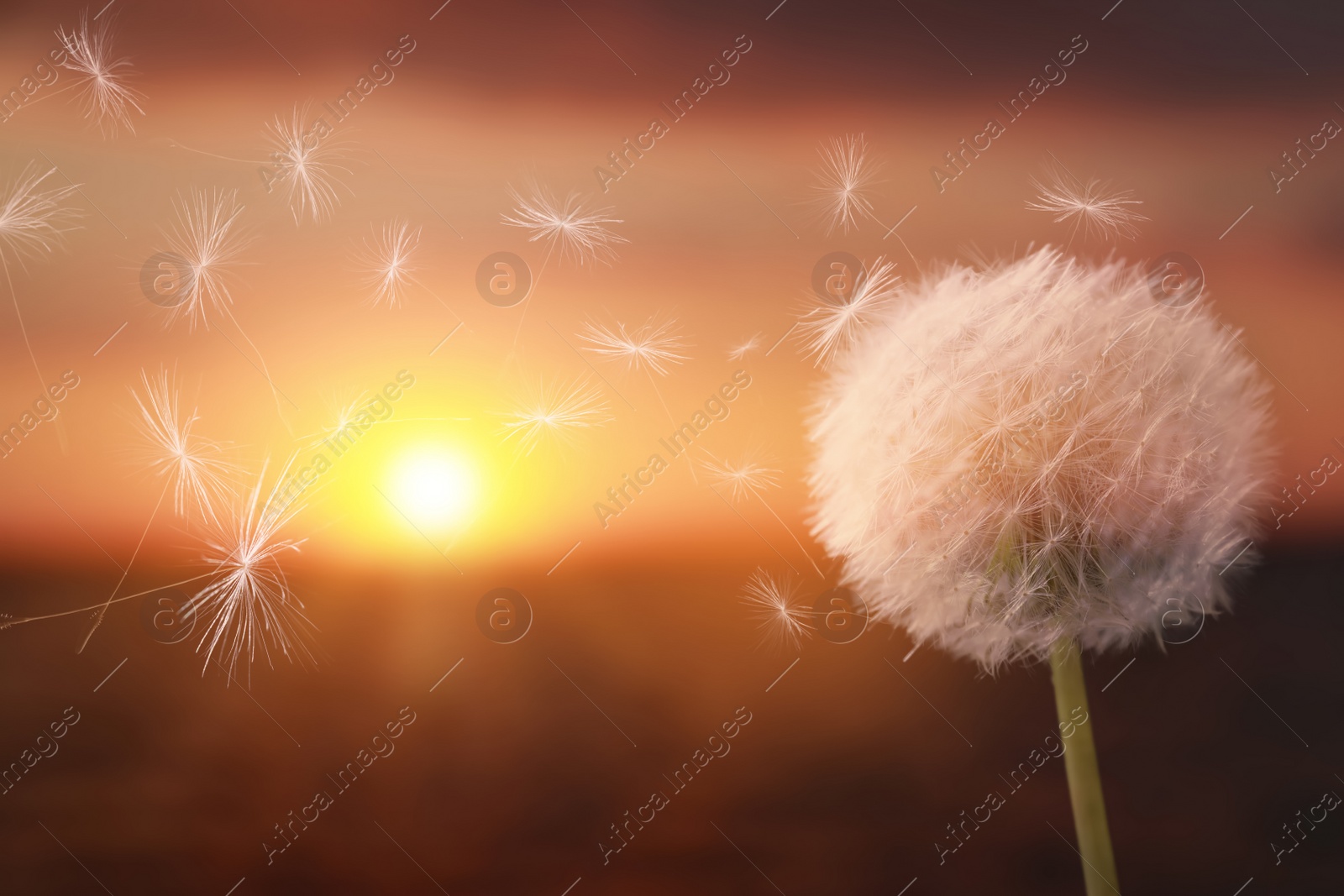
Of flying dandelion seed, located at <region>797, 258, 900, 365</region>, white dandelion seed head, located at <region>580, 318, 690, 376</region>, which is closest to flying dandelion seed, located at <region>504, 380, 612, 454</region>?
white dandelion seed head, located at <region>580, 318, 690, 376</region>

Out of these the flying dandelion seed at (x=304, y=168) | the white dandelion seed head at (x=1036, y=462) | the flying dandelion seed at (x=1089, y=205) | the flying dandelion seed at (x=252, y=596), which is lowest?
the white dandelion seed head at (x=1036, y=462)

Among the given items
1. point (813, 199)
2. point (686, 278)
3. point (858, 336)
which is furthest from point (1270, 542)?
point (686, 278)

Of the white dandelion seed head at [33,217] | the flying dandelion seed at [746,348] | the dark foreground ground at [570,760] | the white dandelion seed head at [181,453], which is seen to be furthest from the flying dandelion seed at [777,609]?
the white dandelion seed head at [33,217]

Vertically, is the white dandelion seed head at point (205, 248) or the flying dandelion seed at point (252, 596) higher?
the white dandelion seed head at point (205, 248)

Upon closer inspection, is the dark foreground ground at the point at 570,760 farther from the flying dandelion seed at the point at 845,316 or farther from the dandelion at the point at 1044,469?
the flying dandelion seed at the point at 845,316

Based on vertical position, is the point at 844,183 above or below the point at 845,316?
above

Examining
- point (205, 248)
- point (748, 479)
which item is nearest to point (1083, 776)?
point (748, 479)

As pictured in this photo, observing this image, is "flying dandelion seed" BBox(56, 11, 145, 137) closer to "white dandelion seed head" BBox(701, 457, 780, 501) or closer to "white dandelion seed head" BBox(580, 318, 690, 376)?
"white dandelion seed head" BBox(580, 318, 690, 376)

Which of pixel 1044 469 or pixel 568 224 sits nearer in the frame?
pixel 1044 469

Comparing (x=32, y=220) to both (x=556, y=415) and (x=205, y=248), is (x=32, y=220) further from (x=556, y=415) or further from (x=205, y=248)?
(x=556, y=415)
